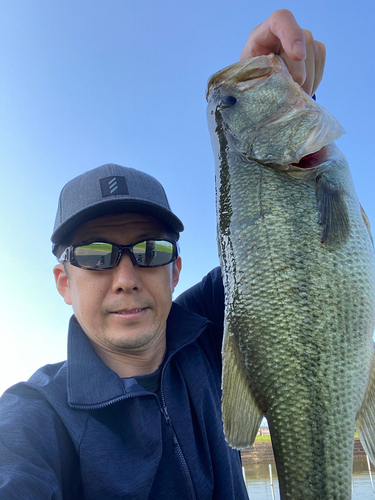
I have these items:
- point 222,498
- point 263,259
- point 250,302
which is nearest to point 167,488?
point 222,498

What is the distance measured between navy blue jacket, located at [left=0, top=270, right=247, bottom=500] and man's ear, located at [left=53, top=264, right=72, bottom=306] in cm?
24

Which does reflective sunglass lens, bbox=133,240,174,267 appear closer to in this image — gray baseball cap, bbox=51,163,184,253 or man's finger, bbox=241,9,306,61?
gray baseball cap, bbox=51,163,184,253

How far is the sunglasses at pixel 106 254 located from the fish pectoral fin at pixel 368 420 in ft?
4.54

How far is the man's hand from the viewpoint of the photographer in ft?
6.49

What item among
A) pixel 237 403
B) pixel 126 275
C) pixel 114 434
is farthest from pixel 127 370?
pixel 237 403

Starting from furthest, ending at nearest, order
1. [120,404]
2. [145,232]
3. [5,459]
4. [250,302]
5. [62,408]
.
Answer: [145,232] < [120,404] < [62,408] < [250,302] < [5,459]

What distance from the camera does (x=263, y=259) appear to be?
183 cm

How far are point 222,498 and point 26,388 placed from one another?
131cm

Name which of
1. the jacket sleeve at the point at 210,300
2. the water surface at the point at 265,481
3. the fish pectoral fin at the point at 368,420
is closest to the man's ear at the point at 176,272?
the jacket sleeve at the point at 210,300

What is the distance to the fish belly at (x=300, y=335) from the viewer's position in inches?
62.8

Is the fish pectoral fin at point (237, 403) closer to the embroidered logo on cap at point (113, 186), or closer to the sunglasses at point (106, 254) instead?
the sunglasses at point (106, 254)

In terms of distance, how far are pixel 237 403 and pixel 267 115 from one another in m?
1.63

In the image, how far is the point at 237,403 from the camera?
1702 mm

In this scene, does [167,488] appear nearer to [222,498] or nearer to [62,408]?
[222,498]
